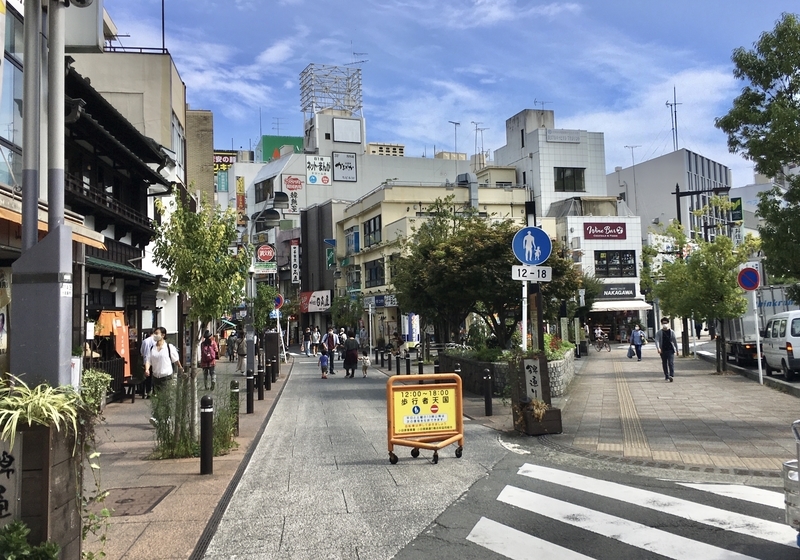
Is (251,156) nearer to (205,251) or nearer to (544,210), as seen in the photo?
(544,210)

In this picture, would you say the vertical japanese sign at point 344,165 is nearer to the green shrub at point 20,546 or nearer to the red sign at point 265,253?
the red sign at point 265,253

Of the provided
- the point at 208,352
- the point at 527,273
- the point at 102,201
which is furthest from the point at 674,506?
the point at 208,352

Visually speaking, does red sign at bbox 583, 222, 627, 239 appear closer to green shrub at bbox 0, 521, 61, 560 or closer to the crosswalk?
the crosswalk

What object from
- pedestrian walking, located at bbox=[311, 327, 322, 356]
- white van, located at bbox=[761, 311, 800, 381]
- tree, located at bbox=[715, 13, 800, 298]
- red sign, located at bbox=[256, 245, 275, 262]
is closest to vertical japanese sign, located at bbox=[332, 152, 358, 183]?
pedestrian walking, located at bbox=[311, 327, 322, 356]

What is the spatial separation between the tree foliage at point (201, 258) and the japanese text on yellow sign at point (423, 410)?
10.4 feet

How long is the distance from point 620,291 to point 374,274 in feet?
62.4

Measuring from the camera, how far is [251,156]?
102m

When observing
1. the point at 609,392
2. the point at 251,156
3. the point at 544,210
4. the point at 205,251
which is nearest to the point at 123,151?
the point at 205,251

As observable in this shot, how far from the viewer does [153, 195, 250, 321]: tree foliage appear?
1062cm

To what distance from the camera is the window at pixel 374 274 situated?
54.8 metres

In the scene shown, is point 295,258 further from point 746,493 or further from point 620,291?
point 746,493

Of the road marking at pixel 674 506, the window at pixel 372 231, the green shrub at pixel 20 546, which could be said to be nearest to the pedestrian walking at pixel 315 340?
the window at pixel 372 231

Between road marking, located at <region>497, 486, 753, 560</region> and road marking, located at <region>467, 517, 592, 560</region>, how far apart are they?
0.56m

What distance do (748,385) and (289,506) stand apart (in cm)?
1556
